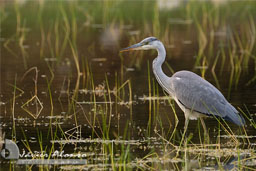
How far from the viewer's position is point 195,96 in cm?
809

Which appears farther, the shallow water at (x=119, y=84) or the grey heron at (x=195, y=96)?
the grey heron at (x=195, y=96)

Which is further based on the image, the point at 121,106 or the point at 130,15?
the point at 130,15

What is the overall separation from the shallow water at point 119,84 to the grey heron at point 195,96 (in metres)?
0.22

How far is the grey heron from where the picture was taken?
775cm

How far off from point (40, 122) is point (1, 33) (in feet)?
36.9

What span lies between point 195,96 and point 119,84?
3.32m

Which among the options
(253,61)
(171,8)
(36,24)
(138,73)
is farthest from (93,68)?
(171,8)

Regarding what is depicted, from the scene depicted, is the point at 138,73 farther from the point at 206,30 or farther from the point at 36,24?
the point at 36,24

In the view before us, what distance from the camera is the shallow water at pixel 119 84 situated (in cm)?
708

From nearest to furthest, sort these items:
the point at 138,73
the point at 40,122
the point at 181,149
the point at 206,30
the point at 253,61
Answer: the point at 181,149, the point at 40,122, the point at 138,73, the point at 253,61, the point at 206,30

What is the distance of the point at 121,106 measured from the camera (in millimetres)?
9602

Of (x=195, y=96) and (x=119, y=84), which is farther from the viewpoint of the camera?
(x=119, y=84)

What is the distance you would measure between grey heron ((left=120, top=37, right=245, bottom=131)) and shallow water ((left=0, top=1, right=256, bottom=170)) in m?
0.22

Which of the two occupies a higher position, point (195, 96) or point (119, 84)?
point (195, 96)
